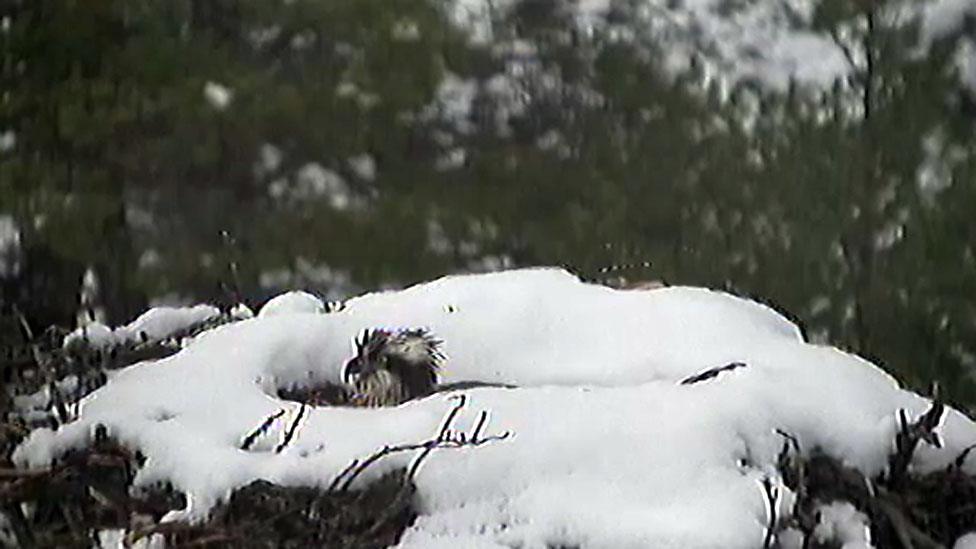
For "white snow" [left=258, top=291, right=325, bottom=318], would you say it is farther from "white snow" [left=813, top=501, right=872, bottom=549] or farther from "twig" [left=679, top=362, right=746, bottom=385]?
"white snow" [left=813, top=501, right=872, bottom=549]

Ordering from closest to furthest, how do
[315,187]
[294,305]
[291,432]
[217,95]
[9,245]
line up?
[291,432] < [294,305] < [9,245] < [217,95] < [315,187]

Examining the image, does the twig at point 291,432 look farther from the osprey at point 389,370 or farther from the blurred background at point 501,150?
the blurred background at point 501,150

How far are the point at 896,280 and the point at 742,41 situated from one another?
1.72 metres

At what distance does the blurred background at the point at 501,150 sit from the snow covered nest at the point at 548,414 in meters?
4.83

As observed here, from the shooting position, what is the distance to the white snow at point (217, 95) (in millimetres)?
8172

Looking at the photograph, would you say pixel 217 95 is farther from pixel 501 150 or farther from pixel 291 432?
pixel 291 432

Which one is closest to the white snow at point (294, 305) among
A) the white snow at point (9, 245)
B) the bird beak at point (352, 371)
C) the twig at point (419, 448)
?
the bird beak at point (352, 371)

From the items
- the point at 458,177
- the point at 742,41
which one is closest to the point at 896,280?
the point at 742,41

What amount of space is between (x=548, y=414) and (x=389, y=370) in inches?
13.9

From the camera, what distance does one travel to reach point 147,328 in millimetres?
2756

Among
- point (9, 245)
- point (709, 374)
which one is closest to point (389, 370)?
point (709, 374)

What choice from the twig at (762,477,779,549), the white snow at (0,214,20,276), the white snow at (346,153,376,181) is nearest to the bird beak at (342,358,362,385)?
the twig at (762,477,779,549)

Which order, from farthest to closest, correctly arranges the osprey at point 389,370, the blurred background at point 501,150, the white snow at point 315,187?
the white snow at point 315,187 < the blurred background at point 501,150 < the osprey at point 389,370

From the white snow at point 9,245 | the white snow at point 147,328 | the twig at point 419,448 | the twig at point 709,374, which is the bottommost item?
the white snow at point 9,245
